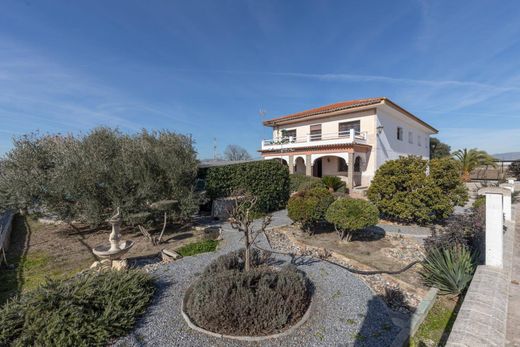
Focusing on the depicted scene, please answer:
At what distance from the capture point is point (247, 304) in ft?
11.0

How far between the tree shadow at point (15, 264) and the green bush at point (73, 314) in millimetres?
2280

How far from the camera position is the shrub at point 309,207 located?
303 inches

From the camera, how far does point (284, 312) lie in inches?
132

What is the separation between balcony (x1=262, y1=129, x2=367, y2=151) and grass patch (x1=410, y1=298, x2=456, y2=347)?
44.3 feet

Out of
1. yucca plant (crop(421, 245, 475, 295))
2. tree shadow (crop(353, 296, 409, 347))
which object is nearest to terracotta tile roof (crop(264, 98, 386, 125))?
yucca plant (crop(421, 245, 475, 295))

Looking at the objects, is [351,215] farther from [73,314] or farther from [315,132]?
[315,132]

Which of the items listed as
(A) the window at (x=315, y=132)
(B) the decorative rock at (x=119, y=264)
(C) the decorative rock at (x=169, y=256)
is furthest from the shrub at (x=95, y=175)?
(A) the window at (x=315, y=132)

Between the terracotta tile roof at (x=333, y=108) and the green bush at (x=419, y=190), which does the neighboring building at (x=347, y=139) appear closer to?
the terracotta tile roof at (x=333, y=108)

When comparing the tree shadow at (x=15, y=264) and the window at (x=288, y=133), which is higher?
the window at (x=288, y=133)

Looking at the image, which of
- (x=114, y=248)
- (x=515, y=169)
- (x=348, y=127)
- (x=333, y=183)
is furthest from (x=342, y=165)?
(x=515, y=169)

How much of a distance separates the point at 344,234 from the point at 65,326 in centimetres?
712

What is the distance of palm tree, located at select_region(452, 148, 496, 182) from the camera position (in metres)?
22.9

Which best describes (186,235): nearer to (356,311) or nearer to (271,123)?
(356,311)

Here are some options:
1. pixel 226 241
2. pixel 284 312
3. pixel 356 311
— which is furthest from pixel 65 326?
pixel 226 241
